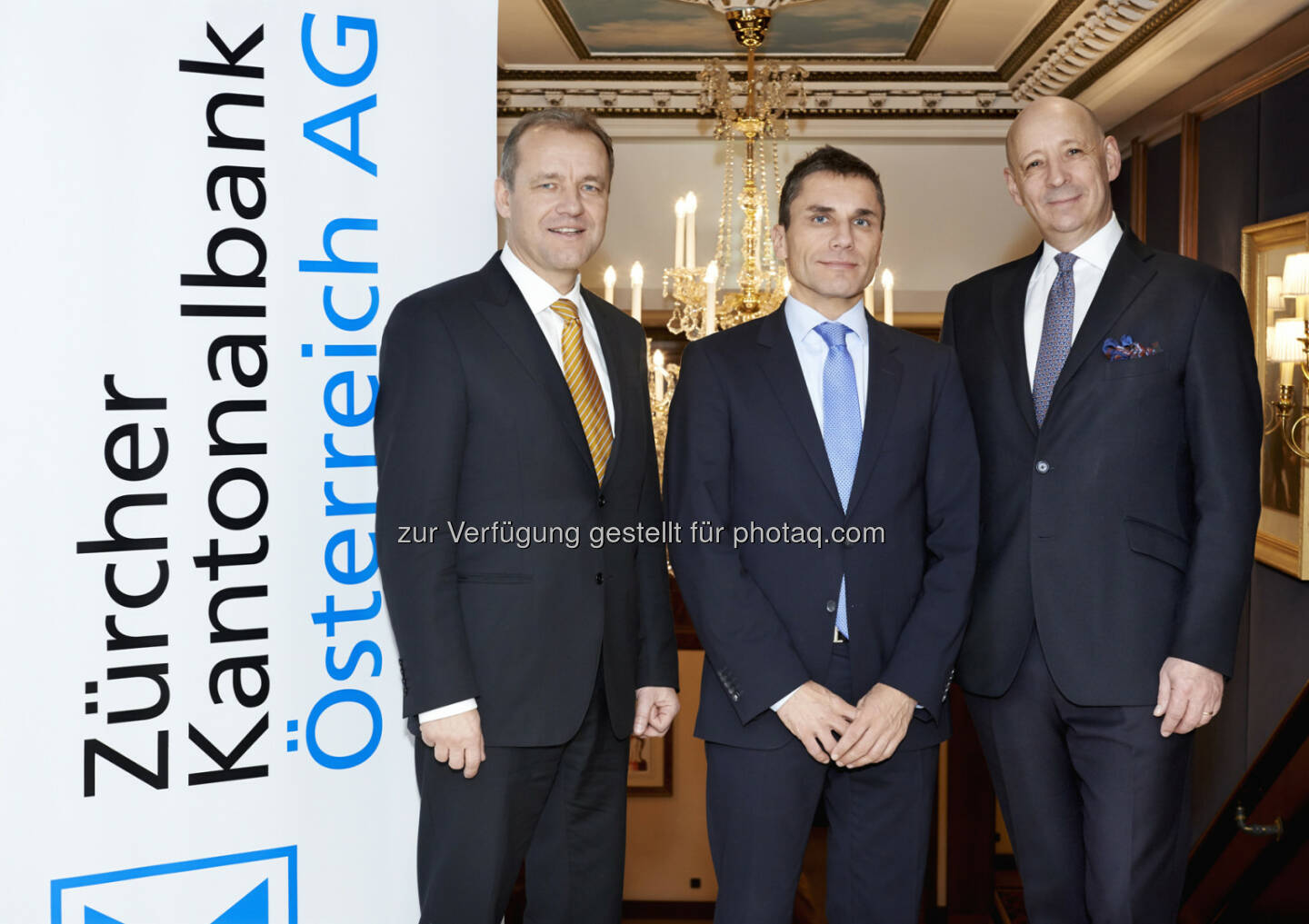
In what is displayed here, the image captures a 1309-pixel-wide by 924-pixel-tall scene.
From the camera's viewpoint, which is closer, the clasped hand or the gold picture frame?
the clasped hand

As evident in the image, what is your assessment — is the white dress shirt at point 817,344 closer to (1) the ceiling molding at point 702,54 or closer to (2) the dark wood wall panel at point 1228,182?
(2) the dark wood wall panel at point 1228,182

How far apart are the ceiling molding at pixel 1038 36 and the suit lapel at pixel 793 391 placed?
333 cm

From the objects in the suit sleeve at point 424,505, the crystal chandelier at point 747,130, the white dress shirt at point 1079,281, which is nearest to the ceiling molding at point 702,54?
the crystal chandelier at point 747,130

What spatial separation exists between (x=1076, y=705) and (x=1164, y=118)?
4151 millimetres

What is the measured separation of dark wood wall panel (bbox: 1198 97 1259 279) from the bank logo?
421 cm

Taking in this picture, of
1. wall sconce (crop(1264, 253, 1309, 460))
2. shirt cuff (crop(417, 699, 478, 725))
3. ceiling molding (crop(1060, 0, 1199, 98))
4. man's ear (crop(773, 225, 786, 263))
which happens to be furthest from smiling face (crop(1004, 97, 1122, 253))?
ceiling molding (crop(1060, 0, 1199, 98))

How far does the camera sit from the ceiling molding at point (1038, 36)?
15.1 ft

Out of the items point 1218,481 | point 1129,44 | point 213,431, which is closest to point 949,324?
point 1218,481

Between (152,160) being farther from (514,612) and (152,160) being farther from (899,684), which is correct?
(899,684)

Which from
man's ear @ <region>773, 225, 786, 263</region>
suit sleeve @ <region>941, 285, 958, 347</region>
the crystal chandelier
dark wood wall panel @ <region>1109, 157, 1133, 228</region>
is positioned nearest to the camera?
man's ear @ <region>773, 225, 786, 263</region>

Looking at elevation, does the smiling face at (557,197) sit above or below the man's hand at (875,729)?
above

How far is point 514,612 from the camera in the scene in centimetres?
183

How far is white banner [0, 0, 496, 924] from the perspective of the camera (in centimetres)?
185

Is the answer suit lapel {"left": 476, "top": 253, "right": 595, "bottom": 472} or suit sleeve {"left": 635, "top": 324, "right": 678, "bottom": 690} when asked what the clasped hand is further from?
suit lapel {"left": 476, "top": 253, "right": 595, "bottom": 472}
